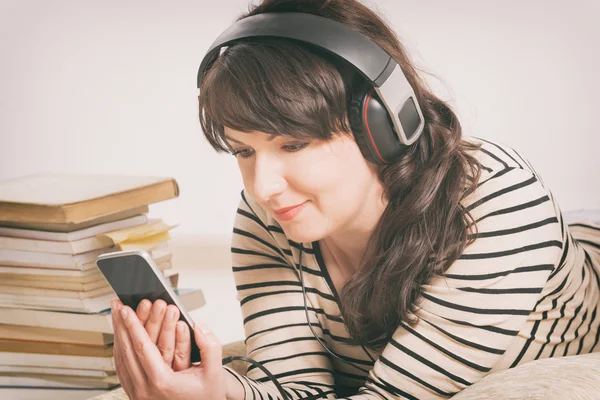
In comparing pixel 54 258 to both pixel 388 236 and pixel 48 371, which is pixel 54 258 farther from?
pixel 388 236

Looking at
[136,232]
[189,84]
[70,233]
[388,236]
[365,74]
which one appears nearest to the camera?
[365,74]

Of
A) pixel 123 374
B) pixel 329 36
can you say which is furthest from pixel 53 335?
pixel 329 36

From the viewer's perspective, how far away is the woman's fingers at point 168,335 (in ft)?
3.13

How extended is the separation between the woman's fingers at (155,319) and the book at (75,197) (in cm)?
58

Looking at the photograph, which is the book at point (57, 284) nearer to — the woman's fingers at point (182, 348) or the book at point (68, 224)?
the book at point (68, 224)

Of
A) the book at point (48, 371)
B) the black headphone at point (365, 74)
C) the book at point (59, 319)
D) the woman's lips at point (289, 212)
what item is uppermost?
the black headphone at point (365, 74)

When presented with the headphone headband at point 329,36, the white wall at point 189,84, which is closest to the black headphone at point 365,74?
the headphone headband at point 329,36

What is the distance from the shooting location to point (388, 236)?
43.1 inches

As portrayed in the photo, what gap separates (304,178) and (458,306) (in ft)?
0.87

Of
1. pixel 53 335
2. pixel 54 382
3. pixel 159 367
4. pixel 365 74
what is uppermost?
pixel 365 74

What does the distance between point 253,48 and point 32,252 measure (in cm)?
82

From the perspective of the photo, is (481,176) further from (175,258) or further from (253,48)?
(175,258)

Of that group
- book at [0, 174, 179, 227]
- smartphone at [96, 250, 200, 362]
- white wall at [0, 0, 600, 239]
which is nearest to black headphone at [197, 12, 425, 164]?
smartphone at [96, 250, 200, 362]

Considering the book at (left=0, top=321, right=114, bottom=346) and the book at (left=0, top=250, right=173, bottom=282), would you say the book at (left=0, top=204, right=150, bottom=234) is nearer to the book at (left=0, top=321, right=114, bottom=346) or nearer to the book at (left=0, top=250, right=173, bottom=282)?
the book at (left=0, top=250, right=173, bottom=282)
